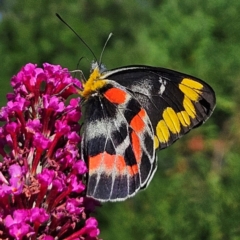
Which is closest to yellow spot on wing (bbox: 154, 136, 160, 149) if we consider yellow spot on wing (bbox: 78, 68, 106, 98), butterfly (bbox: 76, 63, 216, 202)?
butterfly (bbox: 76, 63, 216, 202)

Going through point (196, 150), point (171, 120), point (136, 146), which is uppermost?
point (196, 150)

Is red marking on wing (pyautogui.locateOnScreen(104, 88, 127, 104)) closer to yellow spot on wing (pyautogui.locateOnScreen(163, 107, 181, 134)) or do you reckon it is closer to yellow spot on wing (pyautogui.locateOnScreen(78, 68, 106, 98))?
yellow spot on wing (pyautogui.locateOnScreen(78, 68, 106, 98))

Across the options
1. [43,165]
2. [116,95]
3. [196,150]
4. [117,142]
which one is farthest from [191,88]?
[196,150]

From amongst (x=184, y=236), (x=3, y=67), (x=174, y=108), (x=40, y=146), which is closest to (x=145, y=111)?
(x=174, y=108)

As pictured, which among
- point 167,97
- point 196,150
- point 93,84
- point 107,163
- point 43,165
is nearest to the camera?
point 43,165

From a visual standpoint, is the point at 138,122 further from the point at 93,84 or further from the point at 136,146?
the point at 93,84

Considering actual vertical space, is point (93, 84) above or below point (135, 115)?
above
